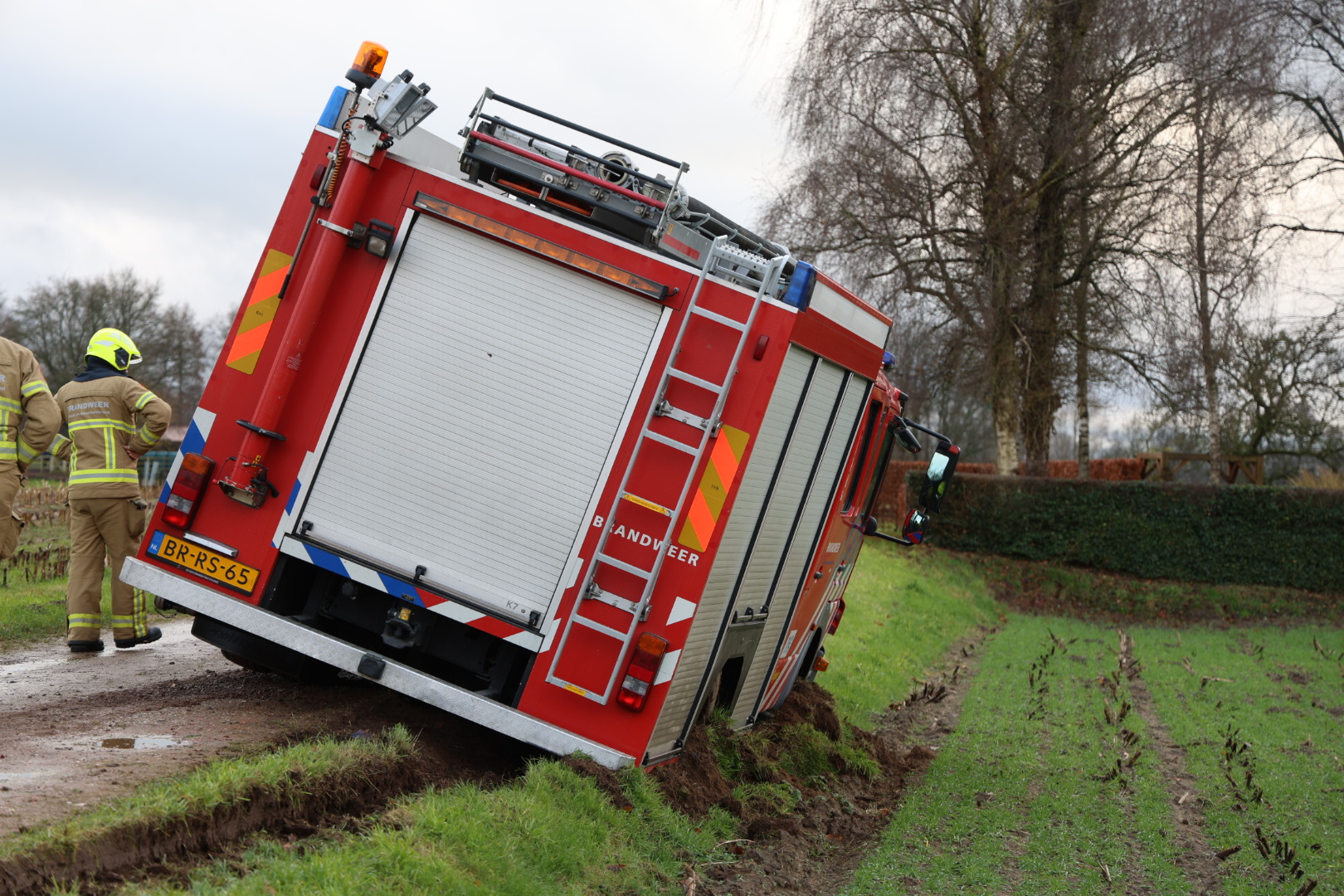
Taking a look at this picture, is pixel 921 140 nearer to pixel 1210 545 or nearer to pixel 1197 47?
pixel 1197 47

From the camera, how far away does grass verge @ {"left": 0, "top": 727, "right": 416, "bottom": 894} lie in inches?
151

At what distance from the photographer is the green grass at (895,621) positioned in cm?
1223

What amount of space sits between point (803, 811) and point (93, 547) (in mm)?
4947

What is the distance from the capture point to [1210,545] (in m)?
25.4

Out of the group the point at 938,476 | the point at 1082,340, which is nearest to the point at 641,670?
the point at 938,476

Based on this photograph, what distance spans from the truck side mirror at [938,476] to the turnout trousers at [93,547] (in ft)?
18.7

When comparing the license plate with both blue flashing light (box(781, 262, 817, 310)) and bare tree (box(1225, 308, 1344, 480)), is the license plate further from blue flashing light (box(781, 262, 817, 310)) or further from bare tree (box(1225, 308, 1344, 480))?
bare tree (box(1225, 308, 1344, 480))

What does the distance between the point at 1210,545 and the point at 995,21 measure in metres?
12.0

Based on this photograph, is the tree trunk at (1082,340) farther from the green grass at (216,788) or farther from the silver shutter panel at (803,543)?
the green grass at (216,788)

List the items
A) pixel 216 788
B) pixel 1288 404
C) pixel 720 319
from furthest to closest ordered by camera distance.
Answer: pixel 1288 404, pixel 720 319, pixel 216 788

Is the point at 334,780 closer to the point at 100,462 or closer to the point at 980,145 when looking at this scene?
the point at 100,462

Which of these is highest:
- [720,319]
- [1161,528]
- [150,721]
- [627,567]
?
[1161,528]

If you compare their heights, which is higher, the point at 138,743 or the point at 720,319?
the point at 720,319

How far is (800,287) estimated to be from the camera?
19.1 ft
